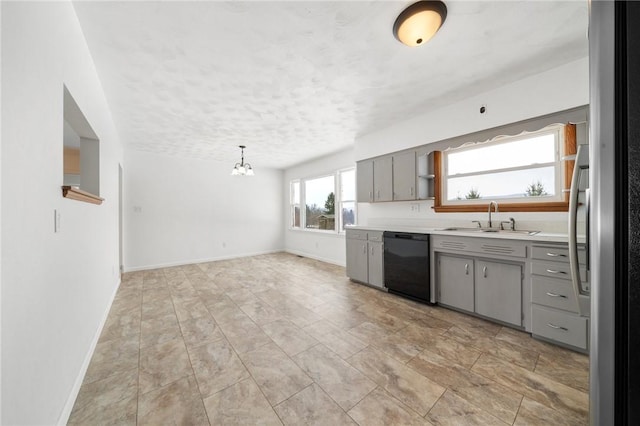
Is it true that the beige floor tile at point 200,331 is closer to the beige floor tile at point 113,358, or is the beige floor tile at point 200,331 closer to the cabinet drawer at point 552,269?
the beige floor tile at point 113,358

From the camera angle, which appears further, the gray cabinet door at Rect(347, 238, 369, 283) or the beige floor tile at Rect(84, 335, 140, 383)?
the gray cabinet door at Rect(347, 238, 369, 283)

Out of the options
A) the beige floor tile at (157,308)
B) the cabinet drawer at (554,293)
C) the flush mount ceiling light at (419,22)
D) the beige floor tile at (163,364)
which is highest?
the flush mount ceiling light at (419,22)

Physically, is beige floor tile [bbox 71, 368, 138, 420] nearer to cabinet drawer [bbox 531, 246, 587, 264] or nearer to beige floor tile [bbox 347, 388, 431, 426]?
beige floor tile [bbox 347, 388, 431, 426]

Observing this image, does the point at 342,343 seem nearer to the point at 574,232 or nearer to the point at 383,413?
the point at 383,413

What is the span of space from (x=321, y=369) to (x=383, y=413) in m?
0.53

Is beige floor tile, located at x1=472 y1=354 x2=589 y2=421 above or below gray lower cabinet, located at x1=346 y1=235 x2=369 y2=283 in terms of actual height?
below

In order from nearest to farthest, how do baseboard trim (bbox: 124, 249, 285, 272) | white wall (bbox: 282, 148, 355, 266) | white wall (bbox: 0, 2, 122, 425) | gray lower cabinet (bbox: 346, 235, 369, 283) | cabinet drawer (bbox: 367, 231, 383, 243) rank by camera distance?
white wall (bbox: 0, 2, 122, 425) → cabinet drawer (bbox: 367, 231, 383, 243) → gray lower cabinet (bbox: 346, 235, 369, 283) → baseboard trim (bbox: 124, 249, 285, 272) → white wall (bbox: 282, 148, 355, 266)

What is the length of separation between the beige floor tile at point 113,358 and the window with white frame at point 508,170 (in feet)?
12.7

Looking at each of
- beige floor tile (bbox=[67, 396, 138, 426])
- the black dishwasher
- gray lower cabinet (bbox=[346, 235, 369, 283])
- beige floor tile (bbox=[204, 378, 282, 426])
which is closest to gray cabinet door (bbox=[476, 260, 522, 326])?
the black dishwasher

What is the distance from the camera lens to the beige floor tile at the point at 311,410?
1370 mm

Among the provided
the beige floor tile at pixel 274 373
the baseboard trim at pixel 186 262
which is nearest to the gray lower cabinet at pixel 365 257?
the beige floor tile at pixel 274 373

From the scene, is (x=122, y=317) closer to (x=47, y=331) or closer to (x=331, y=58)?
(x=47, y=331)

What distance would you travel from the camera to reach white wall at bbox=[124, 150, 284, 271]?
16.3ft

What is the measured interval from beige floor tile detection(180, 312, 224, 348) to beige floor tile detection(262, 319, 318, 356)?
48 centimetres
